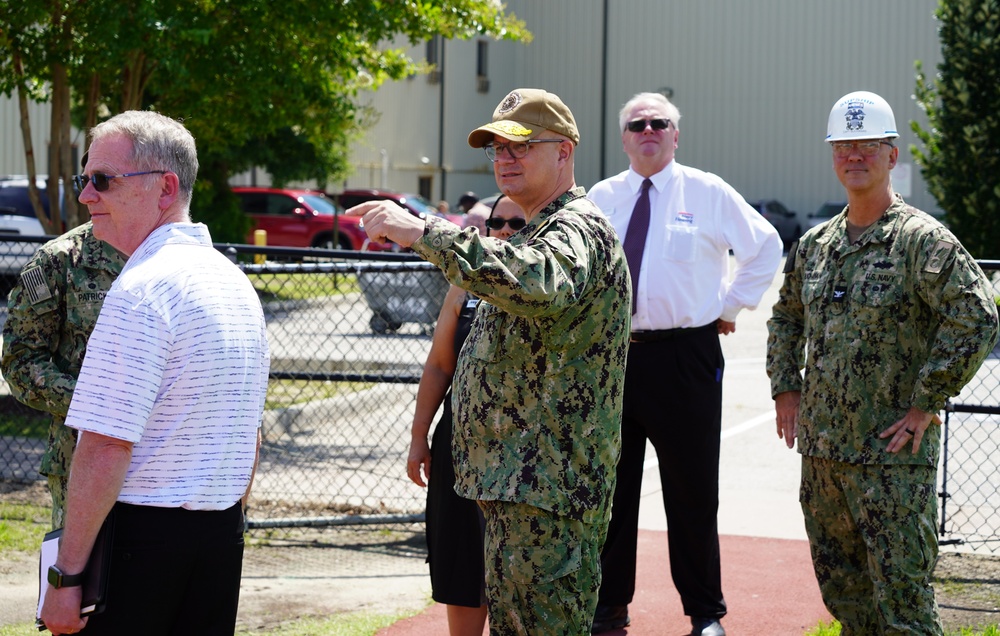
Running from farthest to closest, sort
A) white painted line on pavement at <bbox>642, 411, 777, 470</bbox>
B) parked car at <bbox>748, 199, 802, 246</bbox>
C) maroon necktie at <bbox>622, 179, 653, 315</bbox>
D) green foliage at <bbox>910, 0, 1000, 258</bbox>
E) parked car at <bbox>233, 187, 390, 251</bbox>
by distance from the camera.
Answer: parked car at <bbox>748, 199, 802, 246</bbox>, parked car at <bbox>233, 187, 390, 251</bbox>, green foliage at <bbox>910, 0, 1000, 258</bbox>, white painted line on pavement at <bbox>642, 411, 777, 470</bbox>, maroon necktie at <bbox>622, 179, 653, 315</bbox>

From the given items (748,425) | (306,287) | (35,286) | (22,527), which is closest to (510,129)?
(35,286)

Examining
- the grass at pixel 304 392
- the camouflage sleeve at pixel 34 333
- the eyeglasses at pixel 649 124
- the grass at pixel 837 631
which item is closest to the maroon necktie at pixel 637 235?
the eyeglasses at pixel 649 124

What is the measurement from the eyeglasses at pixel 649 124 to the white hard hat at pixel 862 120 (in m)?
1.12

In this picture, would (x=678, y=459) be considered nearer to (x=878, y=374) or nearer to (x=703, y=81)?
(x=878, y=374)

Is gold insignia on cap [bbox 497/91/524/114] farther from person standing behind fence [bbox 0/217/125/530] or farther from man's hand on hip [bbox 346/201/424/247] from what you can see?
person standing behind fence [bbox 0/217/125/530]

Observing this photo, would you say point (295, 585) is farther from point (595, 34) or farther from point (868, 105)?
point (595, 34)

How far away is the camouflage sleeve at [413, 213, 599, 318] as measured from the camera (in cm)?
303

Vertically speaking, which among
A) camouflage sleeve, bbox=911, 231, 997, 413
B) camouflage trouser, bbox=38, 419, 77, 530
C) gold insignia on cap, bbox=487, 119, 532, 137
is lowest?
camouflage trouser, bbox=38, 419, 77, 530

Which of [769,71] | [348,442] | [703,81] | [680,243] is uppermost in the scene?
[769,71]

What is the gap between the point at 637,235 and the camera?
520 cm

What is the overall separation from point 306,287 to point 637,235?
4.95m

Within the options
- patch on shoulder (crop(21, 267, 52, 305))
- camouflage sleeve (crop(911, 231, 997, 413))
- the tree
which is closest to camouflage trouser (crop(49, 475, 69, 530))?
patch on shoulder (crop(21, 267, 52, 305))

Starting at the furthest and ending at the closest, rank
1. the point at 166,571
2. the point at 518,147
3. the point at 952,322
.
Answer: the point at 952,322
the point at 518,147
the point at 166,571

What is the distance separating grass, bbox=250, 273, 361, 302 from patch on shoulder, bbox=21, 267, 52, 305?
309 centimetres
